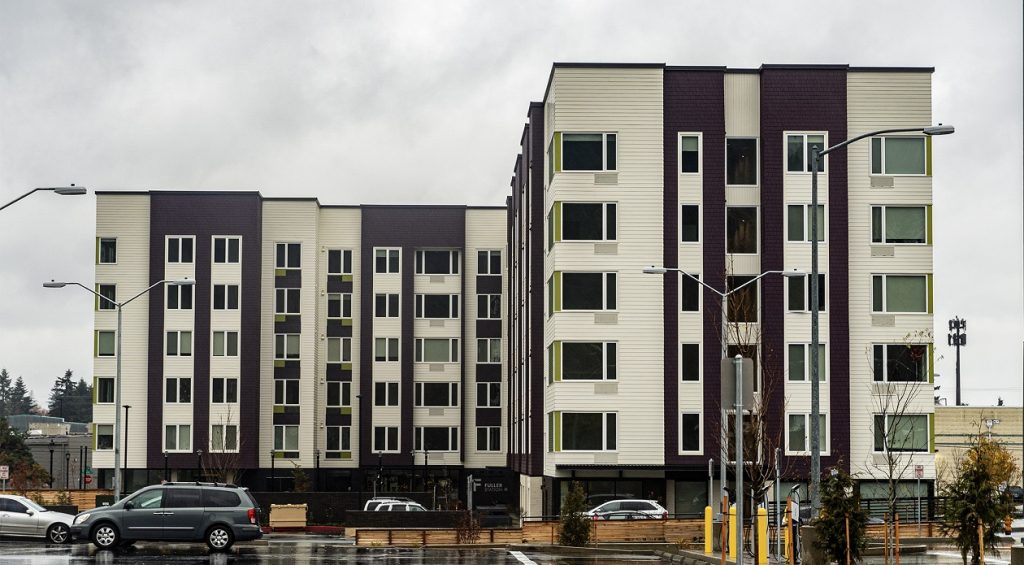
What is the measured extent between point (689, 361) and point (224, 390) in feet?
106

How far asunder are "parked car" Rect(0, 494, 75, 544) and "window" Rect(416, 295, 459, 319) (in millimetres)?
46668

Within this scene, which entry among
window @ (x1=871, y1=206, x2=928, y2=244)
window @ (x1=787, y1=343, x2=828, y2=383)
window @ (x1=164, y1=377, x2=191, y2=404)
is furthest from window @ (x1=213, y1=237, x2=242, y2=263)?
window @ (x1=871, y1=206, x2=928, y2=244)

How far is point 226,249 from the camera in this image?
79.8m

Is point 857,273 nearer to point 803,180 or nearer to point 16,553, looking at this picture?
point 803,180

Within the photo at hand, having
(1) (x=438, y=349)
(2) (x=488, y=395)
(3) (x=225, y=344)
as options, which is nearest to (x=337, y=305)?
(1) (x=438, y=349)

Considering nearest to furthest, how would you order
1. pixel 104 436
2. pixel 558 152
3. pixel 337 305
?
1. pixel 558 152
2. pixel 104 436
3. pixel 337 305

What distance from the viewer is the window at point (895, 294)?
187ft

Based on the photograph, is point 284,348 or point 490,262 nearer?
point 284,348

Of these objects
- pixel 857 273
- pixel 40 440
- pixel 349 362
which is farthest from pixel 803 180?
pixel 40 440

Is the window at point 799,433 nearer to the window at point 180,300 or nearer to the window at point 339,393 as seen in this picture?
the window at point 339,393

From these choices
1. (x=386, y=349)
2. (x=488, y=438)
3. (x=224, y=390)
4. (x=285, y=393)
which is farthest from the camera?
(x=386, y=349)

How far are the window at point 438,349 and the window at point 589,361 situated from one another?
104ft

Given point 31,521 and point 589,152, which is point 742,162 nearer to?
point 589,152

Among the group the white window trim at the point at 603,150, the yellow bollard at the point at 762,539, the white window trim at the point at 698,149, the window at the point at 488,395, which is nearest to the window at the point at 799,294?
the white window trim at the point at 698,149
